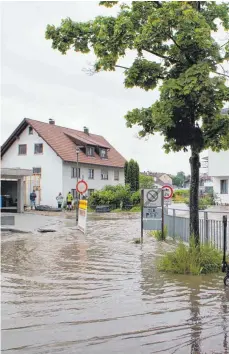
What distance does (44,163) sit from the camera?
42.2 meters

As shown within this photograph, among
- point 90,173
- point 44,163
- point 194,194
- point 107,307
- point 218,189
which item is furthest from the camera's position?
point 90,173

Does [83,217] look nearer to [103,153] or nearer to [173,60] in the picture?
[173,60]

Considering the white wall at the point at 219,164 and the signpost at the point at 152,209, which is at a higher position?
the white wall at the point at 219,164

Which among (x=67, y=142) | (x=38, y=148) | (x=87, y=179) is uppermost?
(x=67, y=142)

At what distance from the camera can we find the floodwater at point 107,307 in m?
4.56

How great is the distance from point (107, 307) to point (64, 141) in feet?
129

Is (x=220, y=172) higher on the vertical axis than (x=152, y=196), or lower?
higher

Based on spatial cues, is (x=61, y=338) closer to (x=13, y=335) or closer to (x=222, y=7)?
(x=13, y=335)

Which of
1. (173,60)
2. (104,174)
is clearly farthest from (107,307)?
(104,174)

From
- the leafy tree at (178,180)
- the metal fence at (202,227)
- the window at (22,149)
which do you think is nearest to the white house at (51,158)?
the window at (22,149)

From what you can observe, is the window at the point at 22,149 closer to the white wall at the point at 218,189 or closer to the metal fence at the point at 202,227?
→ the white wall at the point at 218,189

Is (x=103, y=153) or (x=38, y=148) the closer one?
(x=38, y=148)

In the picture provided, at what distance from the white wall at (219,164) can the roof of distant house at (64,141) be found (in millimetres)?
11206

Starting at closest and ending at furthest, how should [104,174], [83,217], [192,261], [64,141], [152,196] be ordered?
[192,261], [152,196], [83,217], [64,141], [104,174]
